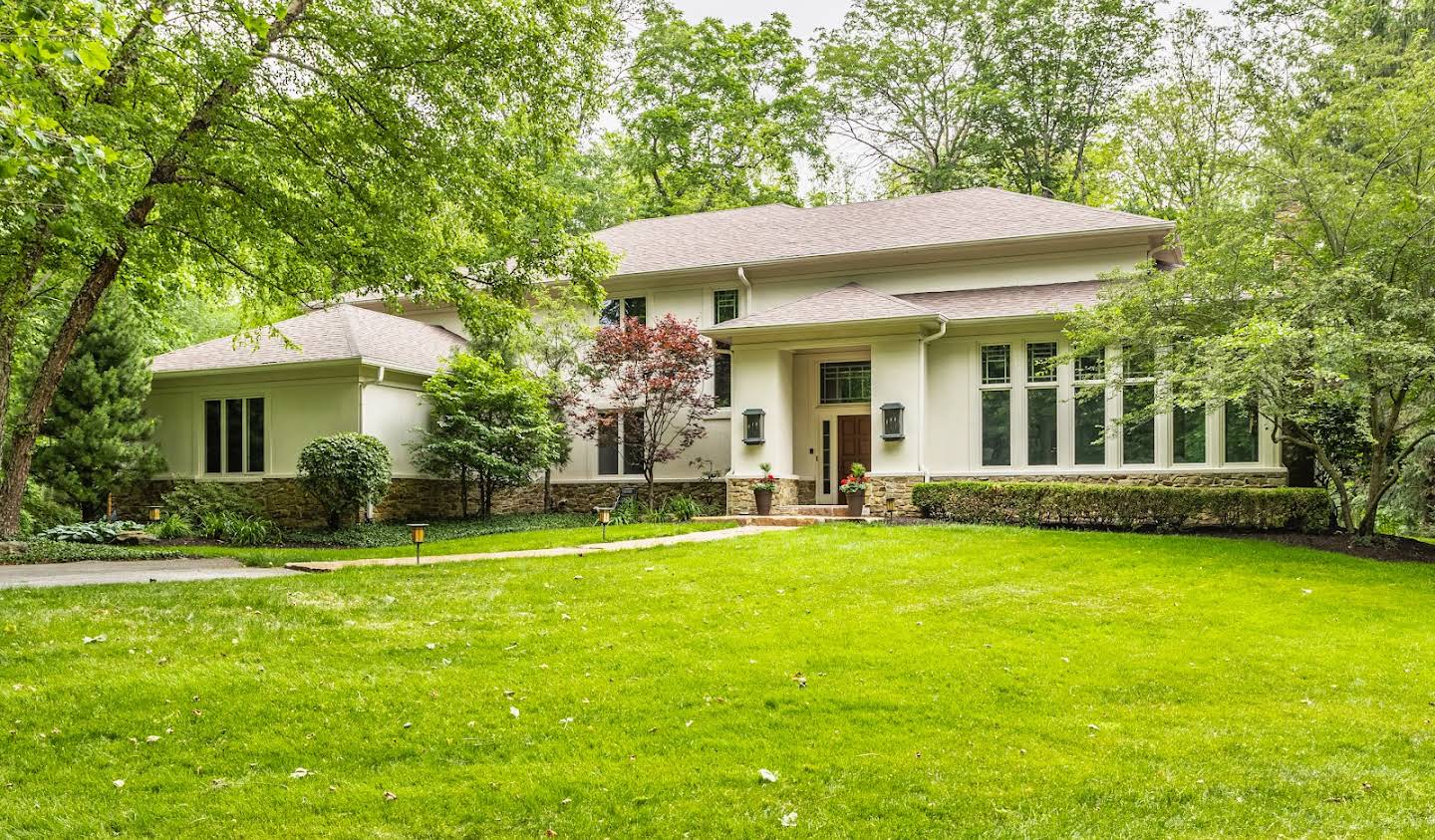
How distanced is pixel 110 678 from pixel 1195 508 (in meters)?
13.2

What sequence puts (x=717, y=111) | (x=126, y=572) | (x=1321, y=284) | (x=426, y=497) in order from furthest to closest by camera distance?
(x=717, y=111)
(x=426, y=497)
(x=1321, y=284)
(x=126, y=572)

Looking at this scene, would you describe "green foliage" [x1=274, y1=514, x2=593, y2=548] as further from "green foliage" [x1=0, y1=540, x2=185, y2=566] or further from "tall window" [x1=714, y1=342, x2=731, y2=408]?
"tall window" [x1=714, y1=342, x2=731, y2=408]

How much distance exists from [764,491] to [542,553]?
16.3 feet

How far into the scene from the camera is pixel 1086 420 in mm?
15555

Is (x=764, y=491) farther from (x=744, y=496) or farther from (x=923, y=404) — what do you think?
(x=923, y=404)

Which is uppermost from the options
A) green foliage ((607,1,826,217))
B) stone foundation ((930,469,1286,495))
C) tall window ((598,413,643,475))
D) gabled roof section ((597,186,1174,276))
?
green foliage ((607,1,826,217))

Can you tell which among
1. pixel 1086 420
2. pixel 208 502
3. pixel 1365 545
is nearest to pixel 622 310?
pixel 208 502

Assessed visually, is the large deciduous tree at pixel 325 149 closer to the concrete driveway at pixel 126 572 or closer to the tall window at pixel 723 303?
the concrete driveway at pixel 126 572

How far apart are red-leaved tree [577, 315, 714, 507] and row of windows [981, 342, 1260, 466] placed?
17.5ft

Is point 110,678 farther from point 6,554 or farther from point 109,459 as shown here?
point 109,459

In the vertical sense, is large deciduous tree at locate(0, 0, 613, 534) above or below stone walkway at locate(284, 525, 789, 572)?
above

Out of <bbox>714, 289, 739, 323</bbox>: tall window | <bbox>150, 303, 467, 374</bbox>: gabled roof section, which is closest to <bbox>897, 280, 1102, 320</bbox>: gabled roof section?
<bbox>714, 289, 739, 323</bbox>: tall window

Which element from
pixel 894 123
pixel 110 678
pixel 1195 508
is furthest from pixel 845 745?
pixel 894 123

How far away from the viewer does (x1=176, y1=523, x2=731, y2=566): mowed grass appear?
479 inches
